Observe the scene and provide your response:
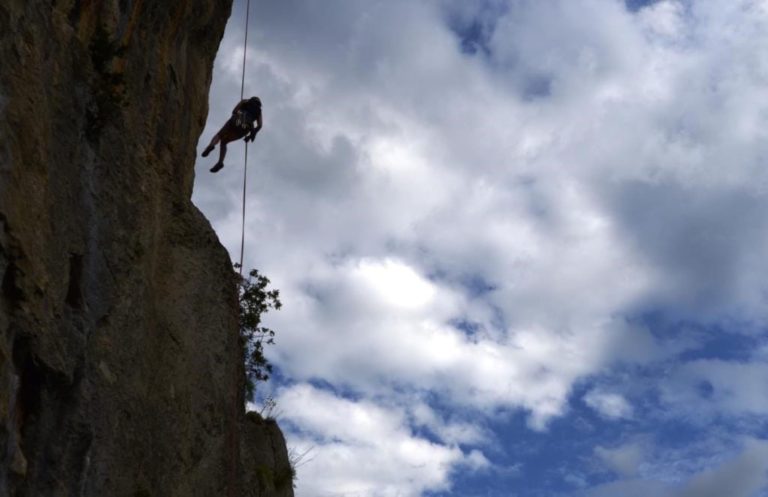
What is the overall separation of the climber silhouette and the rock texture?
1519 millimetres

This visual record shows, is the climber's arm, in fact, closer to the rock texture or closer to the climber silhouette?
the climber silhouette

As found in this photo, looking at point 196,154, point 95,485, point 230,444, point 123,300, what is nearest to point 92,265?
point 123,300

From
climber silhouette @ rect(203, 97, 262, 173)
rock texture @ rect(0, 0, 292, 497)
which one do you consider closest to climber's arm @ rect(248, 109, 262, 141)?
climber silhouette @ rect(203, 97, 262, 173)

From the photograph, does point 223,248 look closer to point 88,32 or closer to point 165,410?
point 165,410

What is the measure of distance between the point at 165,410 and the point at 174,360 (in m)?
1.01

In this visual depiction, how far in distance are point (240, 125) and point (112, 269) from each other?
8.37 metres

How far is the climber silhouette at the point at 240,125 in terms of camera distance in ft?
70.0

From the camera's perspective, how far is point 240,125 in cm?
2141

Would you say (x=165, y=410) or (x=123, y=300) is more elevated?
(x=123, y=300)

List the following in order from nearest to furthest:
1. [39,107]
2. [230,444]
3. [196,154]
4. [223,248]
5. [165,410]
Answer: [39,107] < [165,410] < [230,444] < [223,248] < [196,154]

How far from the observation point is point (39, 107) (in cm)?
1125

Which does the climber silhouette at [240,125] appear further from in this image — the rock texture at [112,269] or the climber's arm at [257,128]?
the rock texture at [112,269]

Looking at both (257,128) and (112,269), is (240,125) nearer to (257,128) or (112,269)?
(257,128)

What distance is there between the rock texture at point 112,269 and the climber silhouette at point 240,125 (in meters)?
1.52
